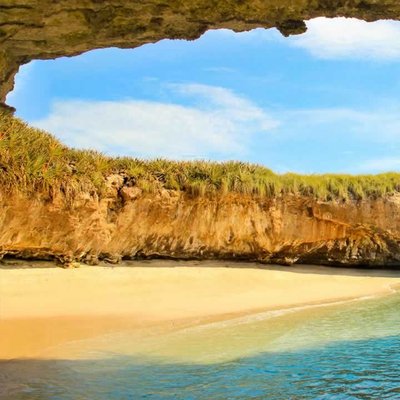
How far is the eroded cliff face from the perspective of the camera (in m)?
10.2

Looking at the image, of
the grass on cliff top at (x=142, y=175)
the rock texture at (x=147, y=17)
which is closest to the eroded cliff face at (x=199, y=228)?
the grass on cliff top at (x=142, y=175)

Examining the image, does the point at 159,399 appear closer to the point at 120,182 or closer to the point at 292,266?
the point at 120,182

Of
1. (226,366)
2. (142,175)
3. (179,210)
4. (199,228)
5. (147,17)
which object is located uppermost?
(147,17)

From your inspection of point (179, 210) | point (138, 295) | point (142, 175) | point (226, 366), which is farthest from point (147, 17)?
point (179, 210)

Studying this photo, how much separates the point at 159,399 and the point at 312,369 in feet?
7.13

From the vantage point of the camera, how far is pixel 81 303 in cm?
944

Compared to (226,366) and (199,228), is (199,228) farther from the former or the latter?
(226,366)

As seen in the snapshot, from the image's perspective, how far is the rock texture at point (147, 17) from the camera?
5.32 metres

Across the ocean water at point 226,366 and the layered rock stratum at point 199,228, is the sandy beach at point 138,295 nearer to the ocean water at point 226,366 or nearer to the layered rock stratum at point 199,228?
the layered rock stratum at point 199,228

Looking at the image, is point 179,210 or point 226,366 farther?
point 179,210

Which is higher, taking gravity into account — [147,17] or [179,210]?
[147,17]

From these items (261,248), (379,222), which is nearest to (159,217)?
(261,248)

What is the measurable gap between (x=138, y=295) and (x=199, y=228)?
3.36m

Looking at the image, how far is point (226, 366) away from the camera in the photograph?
6.21 metres
